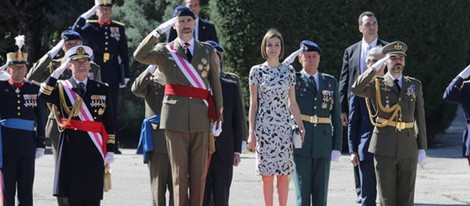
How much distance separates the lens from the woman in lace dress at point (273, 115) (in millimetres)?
11336

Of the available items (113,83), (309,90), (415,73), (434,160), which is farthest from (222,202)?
(415,73)

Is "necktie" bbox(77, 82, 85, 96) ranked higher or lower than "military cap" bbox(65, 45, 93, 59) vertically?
lower

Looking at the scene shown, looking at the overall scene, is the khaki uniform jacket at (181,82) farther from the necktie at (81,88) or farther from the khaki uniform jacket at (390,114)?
the khaki uniform jacket at (390,114)

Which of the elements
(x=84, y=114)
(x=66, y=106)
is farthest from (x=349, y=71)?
(x=66, y=106)

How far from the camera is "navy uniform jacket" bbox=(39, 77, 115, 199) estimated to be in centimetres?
1027

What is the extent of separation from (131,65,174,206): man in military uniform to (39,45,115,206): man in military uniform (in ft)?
2.73

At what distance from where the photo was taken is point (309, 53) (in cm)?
1175

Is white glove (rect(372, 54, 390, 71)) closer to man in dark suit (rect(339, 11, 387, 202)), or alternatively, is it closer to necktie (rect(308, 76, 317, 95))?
necktie (rect(308, 76, 317, 95))

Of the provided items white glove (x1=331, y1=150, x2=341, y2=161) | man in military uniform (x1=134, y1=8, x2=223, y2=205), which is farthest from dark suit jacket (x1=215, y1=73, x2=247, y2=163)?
white glove (x1=331, y1=150, x2=341, y2=161)

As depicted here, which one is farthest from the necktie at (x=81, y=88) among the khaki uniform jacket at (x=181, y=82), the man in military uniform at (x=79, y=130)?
the khaki uniform jacket at (x=181, y=82)

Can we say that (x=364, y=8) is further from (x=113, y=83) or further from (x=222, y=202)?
(x=222, y=202)

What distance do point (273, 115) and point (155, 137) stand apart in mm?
1145

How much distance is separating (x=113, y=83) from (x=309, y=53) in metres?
5.20

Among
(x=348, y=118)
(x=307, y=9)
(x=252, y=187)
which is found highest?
(x=307, y=9)
